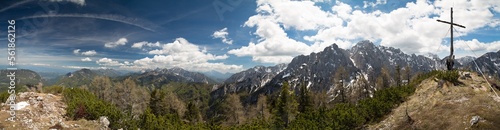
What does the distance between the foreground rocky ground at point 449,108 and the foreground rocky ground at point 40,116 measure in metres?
38.3

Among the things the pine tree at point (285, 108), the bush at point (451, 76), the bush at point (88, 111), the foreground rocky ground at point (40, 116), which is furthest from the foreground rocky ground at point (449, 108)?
the foreground rocky ground at point (40, 116)

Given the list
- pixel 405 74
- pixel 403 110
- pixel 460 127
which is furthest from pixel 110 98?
pixel 405 74

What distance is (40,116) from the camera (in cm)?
3578

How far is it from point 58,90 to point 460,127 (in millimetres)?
56317

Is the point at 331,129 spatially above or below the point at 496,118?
below

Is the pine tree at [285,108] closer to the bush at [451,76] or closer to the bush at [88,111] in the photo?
the bush at [451,76]

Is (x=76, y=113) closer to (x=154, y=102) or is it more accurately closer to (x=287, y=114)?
(x=287, y=114)

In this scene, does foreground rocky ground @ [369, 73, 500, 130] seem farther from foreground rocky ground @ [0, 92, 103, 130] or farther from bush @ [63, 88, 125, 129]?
foreground rocky ground @ [0, 92, 103, 130]

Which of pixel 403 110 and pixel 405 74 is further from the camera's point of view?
pixel 405 74

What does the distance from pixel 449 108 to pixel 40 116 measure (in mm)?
48230

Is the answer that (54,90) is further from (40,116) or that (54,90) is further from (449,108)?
(449,108)

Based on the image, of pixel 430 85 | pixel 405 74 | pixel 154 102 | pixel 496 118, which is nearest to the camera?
pixel 496 118

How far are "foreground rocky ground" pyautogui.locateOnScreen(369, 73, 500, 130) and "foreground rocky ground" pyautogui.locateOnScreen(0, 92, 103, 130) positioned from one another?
126 feet

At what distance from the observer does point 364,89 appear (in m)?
104
